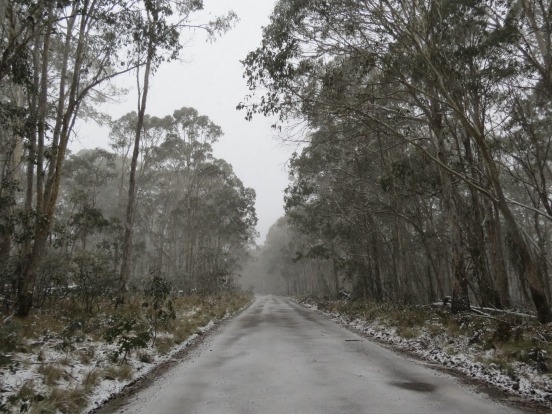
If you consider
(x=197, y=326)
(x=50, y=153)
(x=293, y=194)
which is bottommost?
(x=197, y=326)

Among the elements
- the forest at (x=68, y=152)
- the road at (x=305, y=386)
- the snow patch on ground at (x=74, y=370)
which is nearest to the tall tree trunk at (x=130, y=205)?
the forest at (x=68, y=152)

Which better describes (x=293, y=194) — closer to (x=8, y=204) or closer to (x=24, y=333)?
(x=8, y=204)

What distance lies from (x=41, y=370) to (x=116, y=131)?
24915 mm

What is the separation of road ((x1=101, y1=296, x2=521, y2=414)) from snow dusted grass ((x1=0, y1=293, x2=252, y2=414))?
0.48 meters

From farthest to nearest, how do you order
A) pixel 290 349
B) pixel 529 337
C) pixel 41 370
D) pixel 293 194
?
pixel 293 194 → pixel 290 349 → pixel 529 337 → pixel 41 370

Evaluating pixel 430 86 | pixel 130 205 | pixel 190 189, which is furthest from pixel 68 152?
pixel 430 86

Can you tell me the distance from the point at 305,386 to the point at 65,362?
11.3 ft

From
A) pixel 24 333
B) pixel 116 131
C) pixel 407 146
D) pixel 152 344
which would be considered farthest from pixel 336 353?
pixel 116 131

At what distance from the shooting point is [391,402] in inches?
167

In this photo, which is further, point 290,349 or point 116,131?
point 116,131

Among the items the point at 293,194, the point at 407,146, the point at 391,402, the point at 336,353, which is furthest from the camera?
the point at 293,194

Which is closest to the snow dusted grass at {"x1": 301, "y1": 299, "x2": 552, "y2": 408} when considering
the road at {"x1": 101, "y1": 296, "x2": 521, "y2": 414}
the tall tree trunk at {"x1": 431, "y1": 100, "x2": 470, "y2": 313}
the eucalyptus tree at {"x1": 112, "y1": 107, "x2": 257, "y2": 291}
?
the road at {"x1": 101, "y1": 296, "x2": 521, "y2": 414}

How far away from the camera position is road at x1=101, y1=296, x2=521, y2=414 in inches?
164

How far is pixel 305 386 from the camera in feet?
16.3
